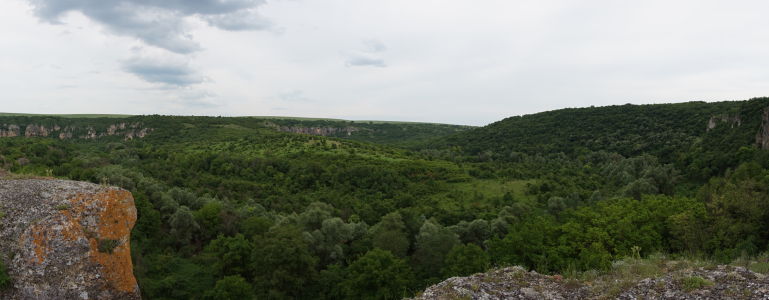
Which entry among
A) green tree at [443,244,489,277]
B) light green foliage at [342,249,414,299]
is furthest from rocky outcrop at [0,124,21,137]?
green tree at [443,244,489,277]

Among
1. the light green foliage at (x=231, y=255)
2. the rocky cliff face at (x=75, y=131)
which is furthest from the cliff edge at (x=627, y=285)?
the rocky cliff face at (x=75, y=131)

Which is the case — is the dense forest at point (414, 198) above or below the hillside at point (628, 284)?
below

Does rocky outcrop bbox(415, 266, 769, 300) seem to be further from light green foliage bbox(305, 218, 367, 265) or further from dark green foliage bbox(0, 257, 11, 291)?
light green foliage bbox(305, 218, 367, 265)

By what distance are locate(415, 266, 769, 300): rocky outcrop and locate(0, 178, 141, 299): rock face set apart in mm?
12439

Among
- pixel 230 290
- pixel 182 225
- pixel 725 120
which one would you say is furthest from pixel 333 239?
pixel 725 120

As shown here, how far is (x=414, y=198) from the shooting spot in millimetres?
70250

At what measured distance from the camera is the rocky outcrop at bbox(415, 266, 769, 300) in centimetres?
1019

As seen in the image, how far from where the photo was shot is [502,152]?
128 m

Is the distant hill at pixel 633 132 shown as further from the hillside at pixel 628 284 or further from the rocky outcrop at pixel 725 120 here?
the hillside at pixel 628 284

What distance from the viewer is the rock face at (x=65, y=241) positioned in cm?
1353

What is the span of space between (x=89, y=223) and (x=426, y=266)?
906 inches

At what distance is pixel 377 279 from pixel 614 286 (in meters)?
16.7

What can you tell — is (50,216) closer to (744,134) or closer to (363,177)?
(363,177)

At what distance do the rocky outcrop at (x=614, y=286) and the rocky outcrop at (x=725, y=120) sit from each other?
9479 cm
